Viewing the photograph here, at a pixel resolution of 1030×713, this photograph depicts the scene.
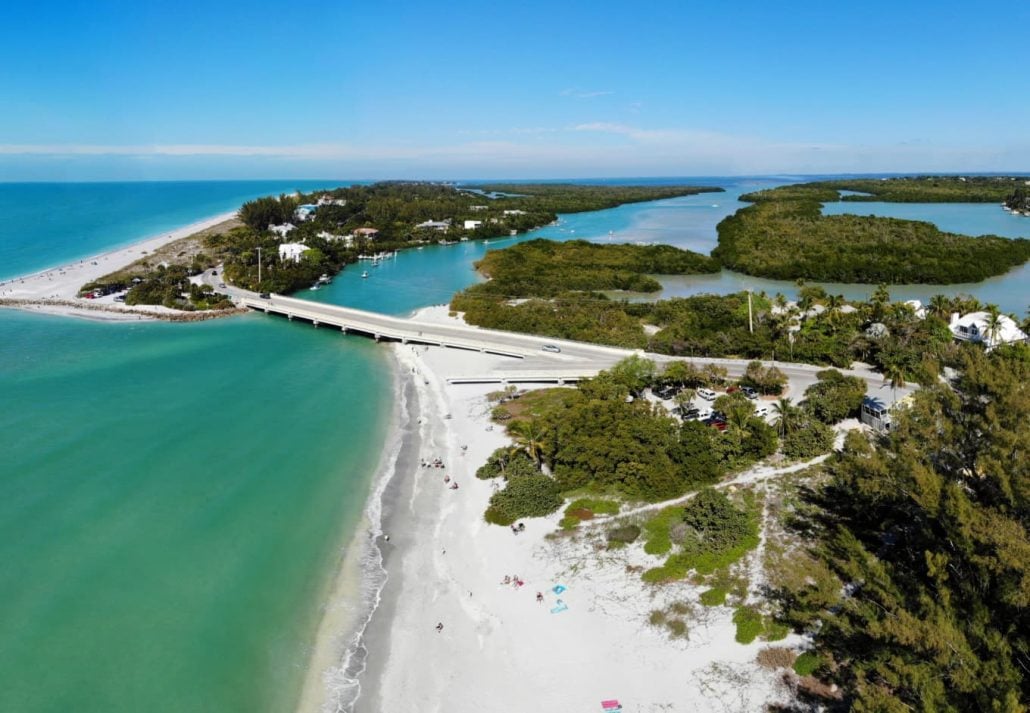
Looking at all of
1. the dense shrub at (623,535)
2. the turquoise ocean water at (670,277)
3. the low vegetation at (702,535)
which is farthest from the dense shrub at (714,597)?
the turquoise ocean water at (670,277)

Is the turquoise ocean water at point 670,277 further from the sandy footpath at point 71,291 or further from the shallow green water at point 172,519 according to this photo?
the shallow green water at point 172,519

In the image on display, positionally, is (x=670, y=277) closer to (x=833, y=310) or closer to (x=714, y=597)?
(x=833, y=310)

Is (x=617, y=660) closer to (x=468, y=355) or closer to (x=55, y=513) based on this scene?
(x=55, y=513)

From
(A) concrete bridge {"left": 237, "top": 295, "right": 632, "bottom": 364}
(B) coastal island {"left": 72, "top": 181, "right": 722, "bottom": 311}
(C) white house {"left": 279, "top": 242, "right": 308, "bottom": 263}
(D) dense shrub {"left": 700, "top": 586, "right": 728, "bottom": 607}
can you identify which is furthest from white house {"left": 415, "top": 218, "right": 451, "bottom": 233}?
(D) dense shrub {"left": 700, "top": 586, "right": 728, "bottom": 607}

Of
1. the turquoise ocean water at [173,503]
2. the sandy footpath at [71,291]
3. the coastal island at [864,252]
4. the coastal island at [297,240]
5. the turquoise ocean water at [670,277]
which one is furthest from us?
the coastal island at [864,252]

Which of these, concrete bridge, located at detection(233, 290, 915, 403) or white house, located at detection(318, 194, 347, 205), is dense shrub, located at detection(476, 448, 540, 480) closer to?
concrete bridge, located at detection(233, 290, 915, 403)

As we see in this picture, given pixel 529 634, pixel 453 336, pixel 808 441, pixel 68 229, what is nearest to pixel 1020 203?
pixel 453 336
